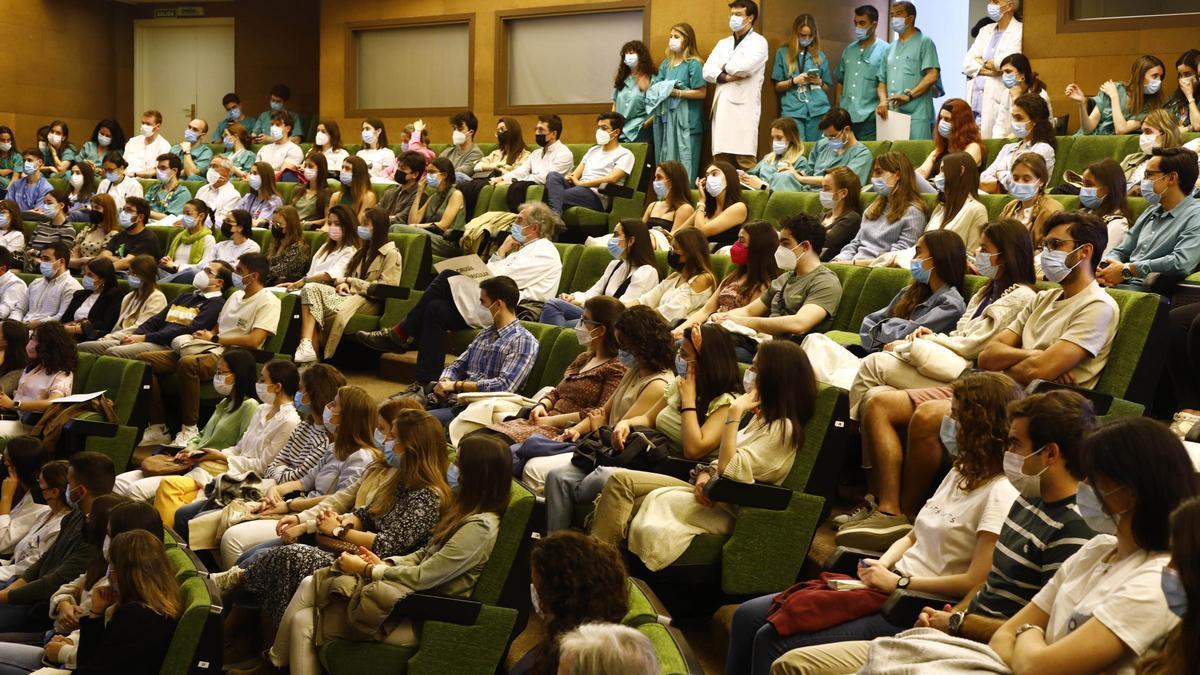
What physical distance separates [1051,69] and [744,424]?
5040 millimetres

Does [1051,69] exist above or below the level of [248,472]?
above

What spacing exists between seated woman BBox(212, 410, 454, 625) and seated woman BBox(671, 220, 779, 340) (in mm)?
1754

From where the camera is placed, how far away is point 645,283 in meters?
6.05

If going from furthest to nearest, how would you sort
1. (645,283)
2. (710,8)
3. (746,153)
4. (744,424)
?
(710,8) < (746,153) < (645,283) < (744,424)

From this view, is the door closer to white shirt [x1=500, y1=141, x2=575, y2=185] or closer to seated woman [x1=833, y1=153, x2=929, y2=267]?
white shirt [x1=500, y1=141, x2=575, y2=185]

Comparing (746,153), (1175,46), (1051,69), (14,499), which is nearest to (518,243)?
(746,153)

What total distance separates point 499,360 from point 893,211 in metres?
1.95

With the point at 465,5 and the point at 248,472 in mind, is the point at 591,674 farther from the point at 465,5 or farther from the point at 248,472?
the point at 465,5

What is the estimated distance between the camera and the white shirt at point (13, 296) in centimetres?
792

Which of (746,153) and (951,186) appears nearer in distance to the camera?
(951,186)

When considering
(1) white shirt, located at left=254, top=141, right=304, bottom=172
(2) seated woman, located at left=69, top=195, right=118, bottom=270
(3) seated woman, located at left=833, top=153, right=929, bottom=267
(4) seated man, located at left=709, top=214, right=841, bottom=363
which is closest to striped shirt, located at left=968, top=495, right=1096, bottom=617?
(4) seated man, located at left=709, top=214, right=841, bottom=363

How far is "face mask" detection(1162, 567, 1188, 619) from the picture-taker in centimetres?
204

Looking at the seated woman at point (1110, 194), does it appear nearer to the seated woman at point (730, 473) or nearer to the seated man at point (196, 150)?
the seated woman at point (730, 473)

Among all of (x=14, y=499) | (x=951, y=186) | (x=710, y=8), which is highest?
(x=710, y=8)
